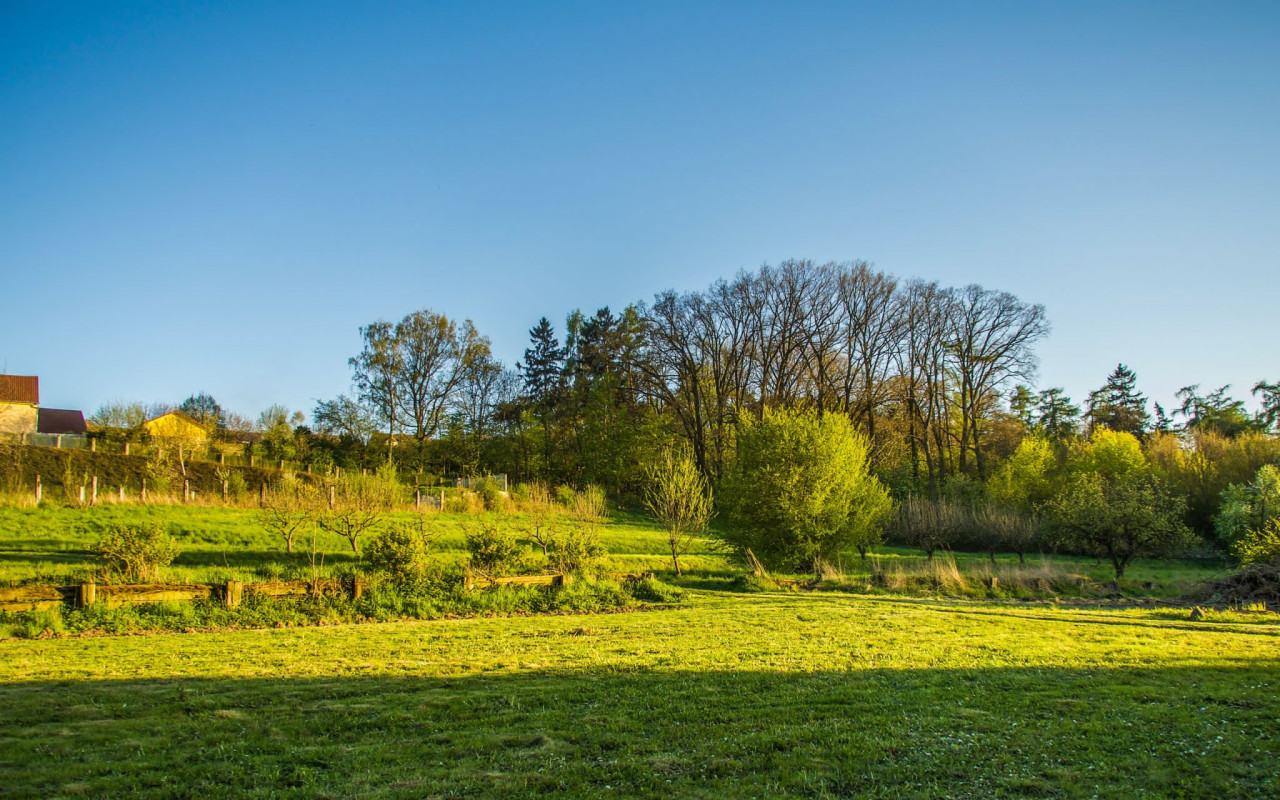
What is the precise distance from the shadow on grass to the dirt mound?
1551 centimetres

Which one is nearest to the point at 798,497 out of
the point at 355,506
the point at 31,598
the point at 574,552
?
the point at 574,552

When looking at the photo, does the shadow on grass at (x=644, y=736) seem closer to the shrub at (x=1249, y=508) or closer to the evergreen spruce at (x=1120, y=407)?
the shrub at (x=1249, y=508)

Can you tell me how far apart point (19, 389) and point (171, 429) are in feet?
92.6

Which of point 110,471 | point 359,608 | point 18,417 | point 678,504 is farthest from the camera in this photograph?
point 18,417

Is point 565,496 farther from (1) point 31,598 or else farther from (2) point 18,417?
(2) point 18,417

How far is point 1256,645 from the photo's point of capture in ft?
38.2

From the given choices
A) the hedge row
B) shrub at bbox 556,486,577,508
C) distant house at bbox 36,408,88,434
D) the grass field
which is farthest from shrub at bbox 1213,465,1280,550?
distant house at bbox 36,408,88,434

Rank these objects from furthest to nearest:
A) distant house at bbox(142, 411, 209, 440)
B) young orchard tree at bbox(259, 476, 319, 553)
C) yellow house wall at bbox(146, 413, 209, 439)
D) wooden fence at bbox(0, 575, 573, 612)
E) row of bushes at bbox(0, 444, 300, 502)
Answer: yellow house wall at bbox(146, 413, 209, 439) → distant house at bbox(142, 411, 209, 440) → row of bushes at bbox(0, 444, 300, 502) → young orchard tree at bbox(259, 476, 319, 553) → wooden fence at bbox(0, 575, 573, 612)

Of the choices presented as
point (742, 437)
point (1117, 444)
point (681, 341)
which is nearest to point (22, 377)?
point (681, 341)

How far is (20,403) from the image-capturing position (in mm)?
54812

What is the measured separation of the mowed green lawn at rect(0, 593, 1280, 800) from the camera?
202 inches

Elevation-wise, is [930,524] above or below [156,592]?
below

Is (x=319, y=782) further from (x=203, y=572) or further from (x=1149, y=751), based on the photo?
(x=203, y=572)

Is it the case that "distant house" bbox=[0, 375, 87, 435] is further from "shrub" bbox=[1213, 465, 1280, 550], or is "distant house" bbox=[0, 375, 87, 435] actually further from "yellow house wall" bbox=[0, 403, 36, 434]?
"shrub" bbox=[1213, 465, 1280, 550]
